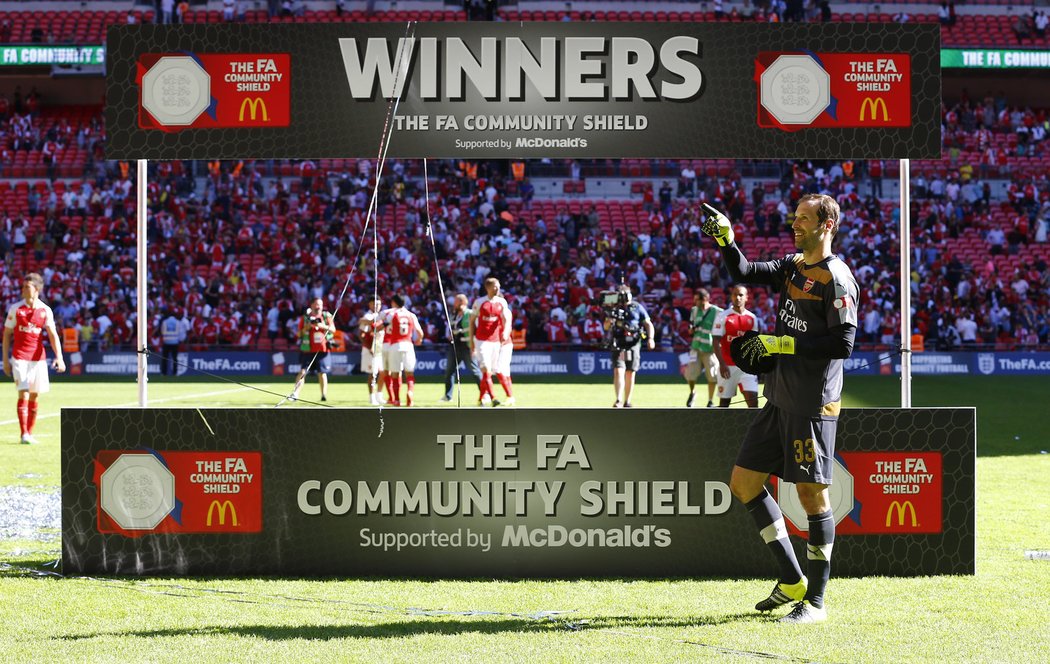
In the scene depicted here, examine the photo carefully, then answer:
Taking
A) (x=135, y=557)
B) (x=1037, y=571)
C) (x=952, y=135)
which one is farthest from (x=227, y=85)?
(x=952, y=135)


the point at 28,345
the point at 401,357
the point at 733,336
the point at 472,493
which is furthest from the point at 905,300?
the point at 401,357

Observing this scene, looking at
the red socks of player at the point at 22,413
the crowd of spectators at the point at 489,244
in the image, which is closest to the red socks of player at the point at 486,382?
the red socks of player at the point at 22,413

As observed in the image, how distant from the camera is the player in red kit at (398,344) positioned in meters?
17.6

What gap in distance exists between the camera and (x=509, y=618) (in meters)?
5.89

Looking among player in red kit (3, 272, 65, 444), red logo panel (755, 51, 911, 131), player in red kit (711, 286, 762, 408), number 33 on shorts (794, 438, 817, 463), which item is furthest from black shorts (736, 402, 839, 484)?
player in red kit (3, 272, 65, 444)

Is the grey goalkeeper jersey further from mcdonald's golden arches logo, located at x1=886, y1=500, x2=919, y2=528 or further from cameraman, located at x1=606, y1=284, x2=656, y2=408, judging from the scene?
cameraman, located at x1=606, y1=284, x2=656, y2=408

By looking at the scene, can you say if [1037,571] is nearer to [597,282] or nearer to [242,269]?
[597,282]

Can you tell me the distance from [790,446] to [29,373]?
1073cm

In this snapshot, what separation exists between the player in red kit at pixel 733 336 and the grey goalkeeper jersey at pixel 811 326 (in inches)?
296

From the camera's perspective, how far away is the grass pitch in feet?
17.1

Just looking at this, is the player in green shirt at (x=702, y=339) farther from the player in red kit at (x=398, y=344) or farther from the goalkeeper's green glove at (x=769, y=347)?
the goalkeeper's green glove at (x=769, y=347)

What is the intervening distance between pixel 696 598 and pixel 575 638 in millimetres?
1147

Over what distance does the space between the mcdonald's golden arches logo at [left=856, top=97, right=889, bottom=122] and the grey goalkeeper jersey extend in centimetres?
156

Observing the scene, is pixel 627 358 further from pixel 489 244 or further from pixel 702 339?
pixel 489 244
